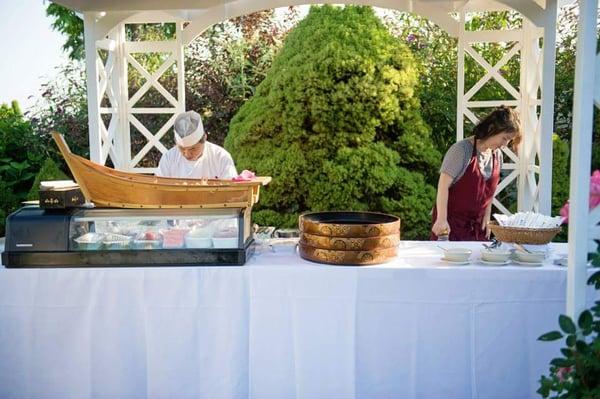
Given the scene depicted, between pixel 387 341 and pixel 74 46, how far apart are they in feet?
33.7

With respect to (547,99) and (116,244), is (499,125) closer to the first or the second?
(547,99)

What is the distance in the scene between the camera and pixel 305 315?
2.61 m

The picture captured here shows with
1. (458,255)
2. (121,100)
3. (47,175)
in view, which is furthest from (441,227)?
(47,175)

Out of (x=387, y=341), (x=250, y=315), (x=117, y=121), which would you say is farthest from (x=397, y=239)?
(x=117, y=121)

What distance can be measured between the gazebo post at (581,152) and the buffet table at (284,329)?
42cm

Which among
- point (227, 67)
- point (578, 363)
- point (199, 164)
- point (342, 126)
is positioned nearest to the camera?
point (578, 363)

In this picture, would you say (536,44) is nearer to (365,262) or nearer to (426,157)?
(426,157)

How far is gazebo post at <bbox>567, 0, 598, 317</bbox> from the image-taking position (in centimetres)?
204

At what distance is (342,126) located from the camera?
5887 millimetres

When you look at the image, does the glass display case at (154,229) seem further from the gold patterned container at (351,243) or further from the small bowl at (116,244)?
the gold patterned container at (351,243)

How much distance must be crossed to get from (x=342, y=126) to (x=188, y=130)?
235 centimetres

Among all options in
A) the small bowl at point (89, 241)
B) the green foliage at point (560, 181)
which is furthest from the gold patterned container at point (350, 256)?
the green foliage at point (560, 181)

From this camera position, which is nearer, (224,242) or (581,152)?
(581,152)

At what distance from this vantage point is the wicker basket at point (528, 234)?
282cm
